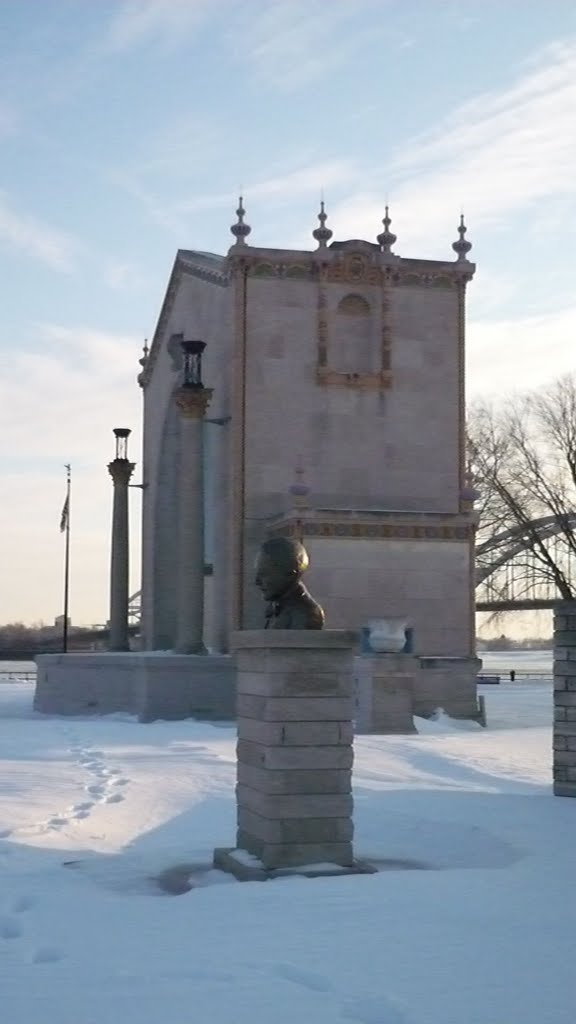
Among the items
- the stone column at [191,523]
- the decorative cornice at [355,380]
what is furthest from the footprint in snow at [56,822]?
the decorative cornice at [355,380]

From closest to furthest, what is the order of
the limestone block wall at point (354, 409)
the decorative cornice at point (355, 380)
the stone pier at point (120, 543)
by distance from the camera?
the limestone block wall at point (354, 409) < the decorative cornice at point (355, 380) < the stone pier at point (120, 543)

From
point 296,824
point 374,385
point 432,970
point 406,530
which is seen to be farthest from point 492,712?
point 432,970

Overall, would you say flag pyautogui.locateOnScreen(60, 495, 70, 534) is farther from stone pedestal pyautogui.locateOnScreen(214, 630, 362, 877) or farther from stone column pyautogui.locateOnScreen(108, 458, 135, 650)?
stone pedestal pyautogui.locateOnScreen(214, 630, 362, 877)

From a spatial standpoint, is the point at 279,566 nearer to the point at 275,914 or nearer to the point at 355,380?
the point at 275,914

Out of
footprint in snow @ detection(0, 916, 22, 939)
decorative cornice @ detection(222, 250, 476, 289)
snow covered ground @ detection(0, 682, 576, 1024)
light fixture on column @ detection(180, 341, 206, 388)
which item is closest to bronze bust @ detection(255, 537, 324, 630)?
snow covered ground @ detection(0, 682, 576, 1024)

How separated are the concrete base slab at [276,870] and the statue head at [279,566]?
2.19 metres

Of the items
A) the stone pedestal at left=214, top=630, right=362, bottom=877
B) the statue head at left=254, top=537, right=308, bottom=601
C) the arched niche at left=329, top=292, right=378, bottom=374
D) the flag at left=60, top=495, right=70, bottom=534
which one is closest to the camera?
the stone pedestal at left=214, top=630, right=362, bottom=877

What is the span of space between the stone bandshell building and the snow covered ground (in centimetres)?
1444

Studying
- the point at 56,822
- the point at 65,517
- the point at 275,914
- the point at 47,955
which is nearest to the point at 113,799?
the point at 56,822

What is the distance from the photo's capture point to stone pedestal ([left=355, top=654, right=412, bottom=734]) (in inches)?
991

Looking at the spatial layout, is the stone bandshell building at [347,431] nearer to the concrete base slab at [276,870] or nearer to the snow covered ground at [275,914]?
the snow covered ground at [275,914]

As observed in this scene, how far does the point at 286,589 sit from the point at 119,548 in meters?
27.7

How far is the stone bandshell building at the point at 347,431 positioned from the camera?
30.8 metres

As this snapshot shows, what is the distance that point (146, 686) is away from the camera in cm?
2883
